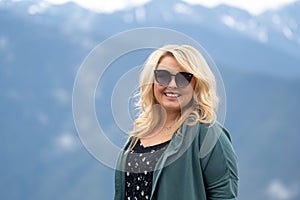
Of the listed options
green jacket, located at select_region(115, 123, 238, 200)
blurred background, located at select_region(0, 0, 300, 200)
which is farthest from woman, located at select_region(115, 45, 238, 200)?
blurred background, located at select_region(0, 0, 300, 200)

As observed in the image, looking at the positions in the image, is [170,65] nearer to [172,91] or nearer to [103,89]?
[172,91]

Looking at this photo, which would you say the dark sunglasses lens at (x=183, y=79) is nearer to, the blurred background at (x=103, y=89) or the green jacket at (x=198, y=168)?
the green jacket at (x=198, y=168)

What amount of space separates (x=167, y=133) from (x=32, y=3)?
6.38 feet

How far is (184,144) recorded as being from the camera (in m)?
1.16

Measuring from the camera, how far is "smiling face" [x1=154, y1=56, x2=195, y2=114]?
3.86 ft

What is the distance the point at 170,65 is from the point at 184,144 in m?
0.17

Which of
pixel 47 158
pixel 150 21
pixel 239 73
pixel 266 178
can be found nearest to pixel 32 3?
pixel 150 21

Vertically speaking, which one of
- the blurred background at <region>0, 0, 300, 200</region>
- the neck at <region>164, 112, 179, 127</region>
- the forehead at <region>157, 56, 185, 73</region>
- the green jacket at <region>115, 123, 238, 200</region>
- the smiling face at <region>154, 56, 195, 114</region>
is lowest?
the green jacket at <region>115, 123, 238, 200</region>

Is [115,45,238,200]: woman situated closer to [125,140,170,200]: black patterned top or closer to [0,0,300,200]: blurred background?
[125,140,170,200]: black patterned top

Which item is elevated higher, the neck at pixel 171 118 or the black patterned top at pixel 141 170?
the neck at pixel 171 118

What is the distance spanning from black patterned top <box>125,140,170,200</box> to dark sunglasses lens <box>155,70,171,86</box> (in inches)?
5.1

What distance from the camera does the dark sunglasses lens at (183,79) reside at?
3.79 feet

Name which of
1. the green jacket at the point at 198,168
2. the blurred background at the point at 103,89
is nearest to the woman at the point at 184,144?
the green jacket at the point at 198,168

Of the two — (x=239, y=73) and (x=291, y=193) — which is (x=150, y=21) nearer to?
(x=239, y=73)
